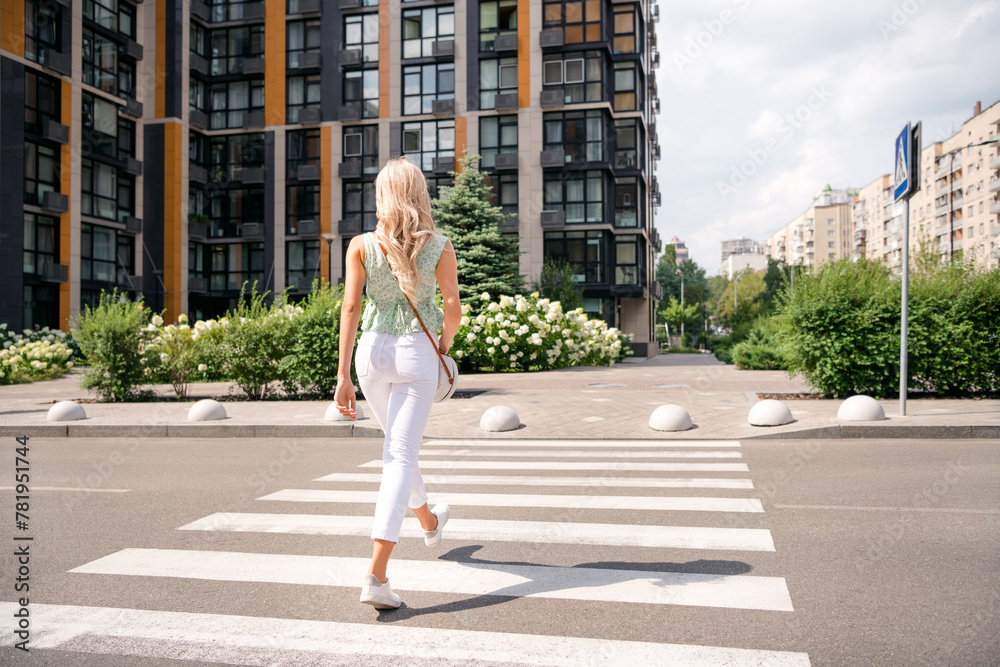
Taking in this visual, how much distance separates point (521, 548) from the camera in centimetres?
446

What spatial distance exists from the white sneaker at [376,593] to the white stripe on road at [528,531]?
1.35 meters

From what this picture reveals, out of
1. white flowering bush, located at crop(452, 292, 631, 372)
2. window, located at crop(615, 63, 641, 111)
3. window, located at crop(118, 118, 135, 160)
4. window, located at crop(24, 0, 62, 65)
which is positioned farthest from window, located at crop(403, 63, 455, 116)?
white flowering bush, located at crop(452, 292, 631, 372)

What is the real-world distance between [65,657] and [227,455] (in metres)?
5.71

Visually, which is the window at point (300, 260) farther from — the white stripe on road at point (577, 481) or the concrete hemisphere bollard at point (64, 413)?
the white stripe on road at point (577, 481)

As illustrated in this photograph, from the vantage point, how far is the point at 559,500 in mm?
5805

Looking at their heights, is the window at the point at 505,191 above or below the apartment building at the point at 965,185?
below

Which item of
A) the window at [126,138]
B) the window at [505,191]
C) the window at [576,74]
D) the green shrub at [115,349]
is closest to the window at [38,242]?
the window at [126,138]

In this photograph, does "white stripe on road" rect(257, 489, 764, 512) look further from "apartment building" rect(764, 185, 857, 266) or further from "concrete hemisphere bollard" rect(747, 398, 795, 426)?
"apartment building" rect(764, 185, 857, 266)

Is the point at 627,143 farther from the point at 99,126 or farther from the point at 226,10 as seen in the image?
the point at 99,126

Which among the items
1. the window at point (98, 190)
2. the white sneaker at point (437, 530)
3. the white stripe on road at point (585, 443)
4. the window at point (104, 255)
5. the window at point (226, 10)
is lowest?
the white stripe on road at point (585, 443)

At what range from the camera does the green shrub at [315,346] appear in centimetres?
1336

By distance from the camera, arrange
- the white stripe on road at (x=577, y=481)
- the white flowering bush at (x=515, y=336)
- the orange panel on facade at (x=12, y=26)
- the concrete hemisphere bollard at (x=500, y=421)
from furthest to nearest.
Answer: the orange panel on facade at (x=12, y=26) < the white flowering bush at (x=515, y=336) < the concrete hemisphere bollard at (x=500, y=421) < the white stripe on road at (x=577, y=481)

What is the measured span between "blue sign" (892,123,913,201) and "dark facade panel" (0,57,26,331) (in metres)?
32.4

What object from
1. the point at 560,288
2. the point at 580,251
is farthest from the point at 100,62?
the point at 580,251
